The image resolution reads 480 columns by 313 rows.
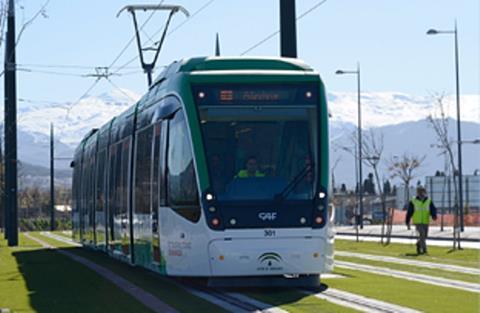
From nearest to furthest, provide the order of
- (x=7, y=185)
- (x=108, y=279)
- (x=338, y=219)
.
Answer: (x=108, y=279) → (x=7, y=185) → (x=338, y=219)

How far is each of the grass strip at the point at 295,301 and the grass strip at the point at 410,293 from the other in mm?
904

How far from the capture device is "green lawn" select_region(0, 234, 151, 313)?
661 inches

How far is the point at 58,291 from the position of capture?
776 inches

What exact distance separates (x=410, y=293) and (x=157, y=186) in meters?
4.93

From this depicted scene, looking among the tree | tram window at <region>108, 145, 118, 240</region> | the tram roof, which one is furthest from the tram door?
the tree

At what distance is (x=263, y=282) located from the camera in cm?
1895

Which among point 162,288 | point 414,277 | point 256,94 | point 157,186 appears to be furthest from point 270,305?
point 414,277

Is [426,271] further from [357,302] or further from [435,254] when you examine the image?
[435,254]

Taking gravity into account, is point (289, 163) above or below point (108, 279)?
above

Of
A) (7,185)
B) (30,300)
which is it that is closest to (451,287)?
(30,300)

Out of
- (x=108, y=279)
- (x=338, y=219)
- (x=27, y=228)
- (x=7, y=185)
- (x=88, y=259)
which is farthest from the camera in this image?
(x=27, y=228)

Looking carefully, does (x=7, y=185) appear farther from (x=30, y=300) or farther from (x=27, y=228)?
(x=27, y=228)

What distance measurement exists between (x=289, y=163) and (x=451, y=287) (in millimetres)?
3337

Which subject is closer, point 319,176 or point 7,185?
point 319,176
